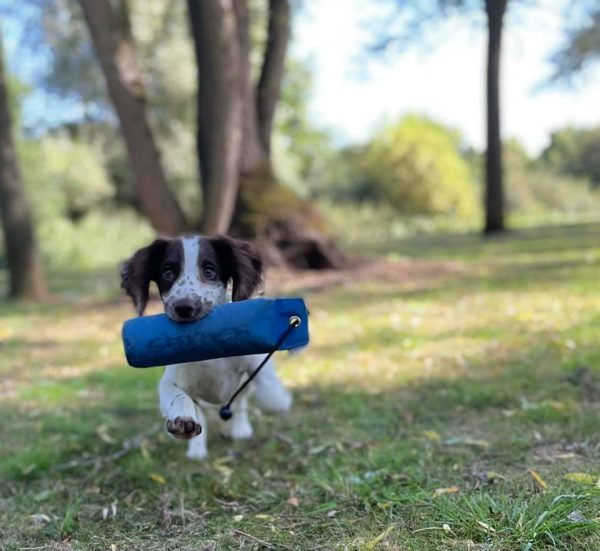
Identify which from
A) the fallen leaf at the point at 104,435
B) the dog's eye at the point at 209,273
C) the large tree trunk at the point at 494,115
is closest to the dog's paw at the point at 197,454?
the fallen leaf at the point at 104,435

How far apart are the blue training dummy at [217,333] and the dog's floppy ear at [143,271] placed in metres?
0.38

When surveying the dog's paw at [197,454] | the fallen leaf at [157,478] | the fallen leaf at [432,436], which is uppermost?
the fallen leaf at [432,436]

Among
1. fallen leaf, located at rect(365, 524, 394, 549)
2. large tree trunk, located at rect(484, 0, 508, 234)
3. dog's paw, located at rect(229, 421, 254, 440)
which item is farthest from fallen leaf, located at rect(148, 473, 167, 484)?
large tree trunk, located at rect(484, 0, 508, 234)

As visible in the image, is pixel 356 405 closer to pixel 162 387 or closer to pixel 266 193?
pixel 162 387

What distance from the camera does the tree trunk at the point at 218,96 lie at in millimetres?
8375

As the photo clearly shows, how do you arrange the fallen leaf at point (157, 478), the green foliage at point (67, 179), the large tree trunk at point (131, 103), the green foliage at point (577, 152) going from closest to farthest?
the fallen leaf at point (157, 478) → the large tree trunk at point (131, 103) → the green foliage at point (577, 152) → the green foliage at point (67, 179)

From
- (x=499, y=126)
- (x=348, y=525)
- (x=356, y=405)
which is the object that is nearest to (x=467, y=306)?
(x=356, y=405)

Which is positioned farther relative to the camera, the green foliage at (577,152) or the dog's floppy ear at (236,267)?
the green foliage at (577,152)

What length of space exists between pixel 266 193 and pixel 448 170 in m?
27.5

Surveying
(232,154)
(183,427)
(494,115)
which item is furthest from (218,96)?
(494,115)

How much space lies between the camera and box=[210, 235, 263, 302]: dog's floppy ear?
3416mm

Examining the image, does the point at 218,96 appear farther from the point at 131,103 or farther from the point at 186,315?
the point at 186,315

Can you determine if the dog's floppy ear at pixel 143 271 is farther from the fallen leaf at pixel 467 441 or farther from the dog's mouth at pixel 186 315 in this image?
the fallen leaf at pixel 467 441

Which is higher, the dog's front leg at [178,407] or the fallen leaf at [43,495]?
the dog's front leg at [178,407]
